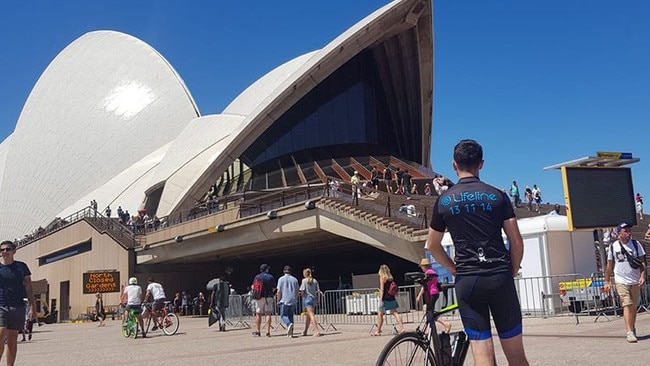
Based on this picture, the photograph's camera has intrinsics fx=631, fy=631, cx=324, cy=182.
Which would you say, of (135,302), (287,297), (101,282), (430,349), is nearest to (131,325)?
(135,302)

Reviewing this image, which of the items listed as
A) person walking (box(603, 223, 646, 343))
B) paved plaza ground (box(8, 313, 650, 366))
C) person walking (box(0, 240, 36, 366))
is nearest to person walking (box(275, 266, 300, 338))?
paved plaza ground (box(8, 313, 650, 366))

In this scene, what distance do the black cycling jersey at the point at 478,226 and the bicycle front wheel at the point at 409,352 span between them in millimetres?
792

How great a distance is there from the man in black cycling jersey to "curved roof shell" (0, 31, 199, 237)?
55340 mm

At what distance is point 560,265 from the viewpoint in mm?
13398

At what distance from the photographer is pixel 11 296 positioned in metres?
7.00

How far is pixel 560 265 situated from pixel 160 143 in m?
48.4

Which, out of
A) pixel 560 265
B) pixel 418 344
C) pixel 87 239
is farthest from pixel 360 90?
pixel 418 344

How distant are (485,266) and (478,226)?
23 cm

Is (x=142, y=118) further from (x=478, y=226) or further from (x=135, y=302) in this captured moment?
(x=478, y=226)

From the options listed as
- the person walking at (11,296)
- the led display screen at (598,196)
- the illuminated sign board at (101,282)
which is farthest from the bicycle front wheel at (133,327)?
the illuminated sign board at (101,282)

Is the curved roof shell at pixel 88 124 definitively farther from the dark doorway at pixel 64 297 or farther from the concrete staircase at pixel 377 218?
the concrete staircase at pixel 377 218

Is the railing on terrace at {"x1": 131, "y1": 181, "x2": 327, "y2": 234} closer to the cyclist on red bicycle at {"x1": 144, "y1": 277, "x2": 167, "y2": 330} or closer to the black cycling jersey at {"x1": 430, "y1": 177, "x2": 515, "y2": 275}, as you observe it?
the cyclist on red bicycle at {"x1": 144, "y1": 277, "x2": 167, "y2": 330}

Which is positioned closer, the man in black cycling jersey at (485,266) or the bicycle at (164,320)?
the man in black cycling jersey at (485,266)

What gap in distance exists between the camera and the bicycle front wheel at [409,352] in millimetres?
A: 4109
